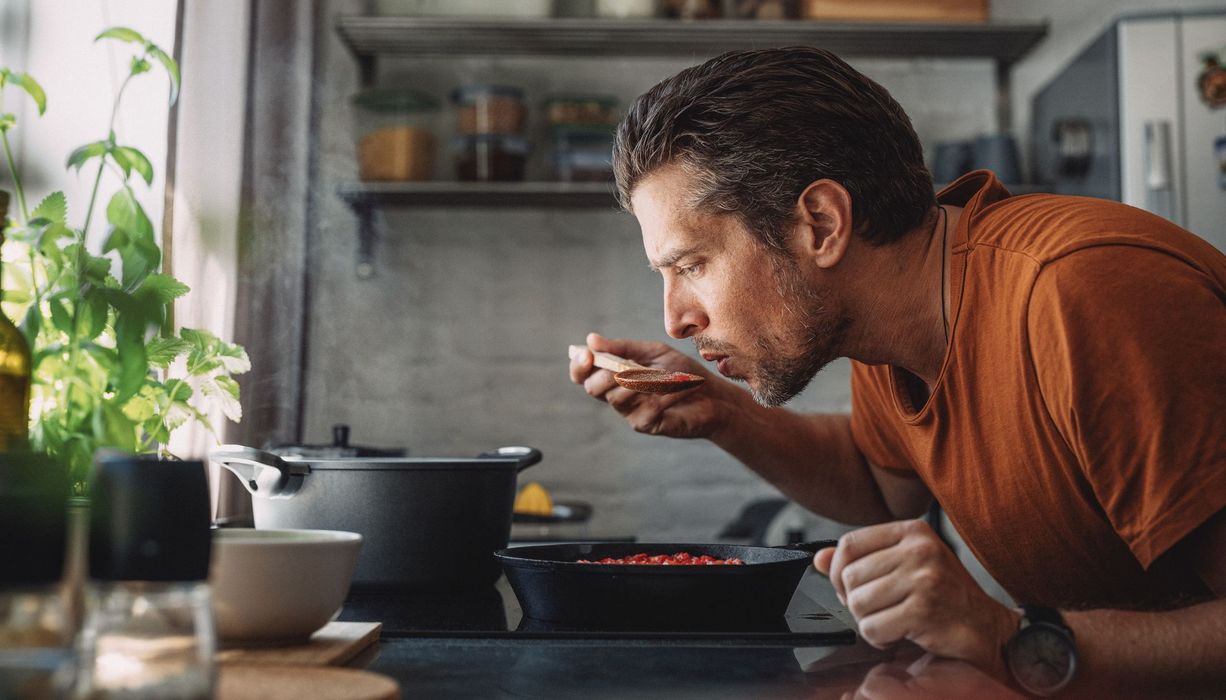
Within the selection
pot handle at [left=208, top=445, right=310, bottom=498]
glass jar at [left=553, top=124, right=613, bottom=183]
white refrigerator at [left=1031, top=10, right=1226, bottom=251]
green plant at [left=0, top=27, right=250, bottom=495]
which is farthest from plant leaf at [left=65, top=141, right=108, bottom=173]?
white refrigerator at [left=1031, top=10, right=1226, bottom=251]

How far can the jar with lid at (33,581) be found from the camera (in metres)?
0.41

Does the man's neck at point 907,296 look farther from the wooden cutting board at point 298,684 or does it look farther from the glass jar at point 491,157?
the glass jar at point 491,157

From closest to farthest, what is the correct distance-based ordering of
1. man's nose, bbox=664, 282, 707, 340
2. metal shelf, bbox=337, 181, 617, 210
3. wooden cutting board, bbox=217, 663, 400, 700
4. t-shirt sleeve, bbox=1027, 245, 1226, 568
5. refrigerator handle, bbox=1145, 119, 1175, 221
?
wooden cutting board, bbox=217, 663, 400, 700 → t-shirt sleeve, bbox=1027, 245, 1226, 568 → man's nose, bbox=664, 282, 707, 340 → refrigerator handle, bbox=1145, 119, 1175, 221 → metal shelf, bbox=337, 181, 617, 210

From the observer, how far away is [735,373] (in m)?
1.43

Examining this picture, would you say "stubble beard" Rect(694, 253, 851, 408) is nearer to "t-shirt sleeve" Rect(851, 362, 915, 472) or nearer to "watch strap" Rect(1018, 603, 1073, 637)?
"t-shirt sleeve" Rect(851, 362, 915, 472)

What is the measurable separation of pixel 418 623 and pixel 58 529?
1.43 ft

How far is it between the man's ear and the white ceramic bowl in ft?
2.54

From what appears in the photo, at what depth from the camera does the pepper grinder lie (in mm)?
424

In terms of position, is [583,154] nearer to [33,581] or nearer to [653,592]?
[653,592]

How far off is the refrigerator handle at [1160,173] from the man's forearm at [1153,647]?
6.02 feet

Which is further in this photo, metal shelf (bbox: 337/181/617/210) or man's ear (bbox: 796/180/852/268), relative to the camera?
metal shelf (bbox: 337/181/617/210)

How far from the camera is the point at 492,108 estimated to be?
2895 mm

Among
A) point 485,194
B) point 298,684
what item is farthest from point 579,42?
point 298,684

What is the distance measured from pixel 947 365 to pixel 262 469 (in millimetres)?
701
